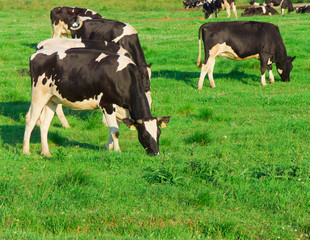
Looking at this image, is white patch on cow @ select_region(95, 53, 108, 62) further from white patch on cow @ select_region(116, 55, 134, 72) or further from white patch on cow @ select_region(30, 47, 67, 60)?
white patch on cow @ select_region(30, 47, 67, 60)

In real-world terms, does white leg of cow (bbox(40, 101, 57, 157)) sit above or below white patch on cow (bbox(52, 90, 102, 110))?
below

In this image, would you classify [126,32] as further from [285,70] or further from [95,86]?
[285,70]

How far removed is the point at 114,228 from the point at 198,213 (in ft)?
3.63

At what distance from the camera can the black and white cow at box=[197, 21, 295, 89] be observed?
54.4ft

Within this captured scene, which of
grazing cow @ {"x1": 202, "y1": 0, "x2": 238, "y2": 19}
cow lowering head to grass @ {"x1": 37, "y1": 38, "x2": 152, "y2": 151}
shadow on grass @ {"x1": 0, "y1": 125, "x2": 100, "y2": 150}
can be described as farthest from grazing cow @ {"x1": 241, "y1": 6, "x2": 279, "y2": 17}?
shadow on grass @ {"x1": 0, "y1": 125, "x2": 100, "y2": 150}

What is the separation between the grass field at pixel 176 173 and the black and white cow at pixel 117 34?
120 centimetres

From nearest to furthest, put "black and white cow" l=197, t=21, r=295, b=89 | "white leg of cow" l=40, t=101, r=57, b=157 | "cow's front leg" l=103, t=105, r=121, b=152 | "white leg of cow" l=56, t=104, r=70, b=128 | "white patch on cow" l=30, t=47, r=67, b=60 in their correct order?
1. "cow's front leg" l=103, t=105, r=121, b=152
2. "white patch on cow" l=30, t=47, r=67, b=60
3. "white leg of cow" l=40, t=101, r=57, b=157
4. "white leg of cow" l=56, t=104, r=70, b=128
5. "black and white cow" l=197, t=21, r=295, b=89

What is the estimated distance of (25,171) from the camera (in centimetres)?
809

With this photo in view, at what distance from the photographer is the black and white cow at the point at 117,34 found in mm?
14039

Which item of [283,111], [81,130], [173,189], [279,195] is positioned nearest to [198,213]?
[173,189]

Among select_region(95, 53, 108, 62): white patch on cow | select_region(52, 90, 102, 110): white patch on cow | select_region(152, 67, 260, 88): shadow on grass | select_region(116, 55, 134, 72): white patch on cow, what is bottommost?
select_region(152, 67, 260, 88): shadow on grass

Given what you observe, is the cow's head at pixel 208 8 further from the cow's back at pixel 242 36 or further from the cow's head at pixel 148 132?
the cow's head at pixel 148 132

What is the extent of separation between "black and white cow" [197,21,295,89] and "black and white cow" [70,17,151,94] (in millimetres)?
2963

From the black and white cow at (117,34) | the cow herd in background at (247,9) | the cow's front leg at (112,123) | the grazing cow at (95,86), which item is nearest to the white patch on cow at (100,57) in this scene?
the grazing cow at (95,86)
